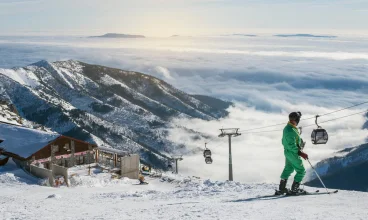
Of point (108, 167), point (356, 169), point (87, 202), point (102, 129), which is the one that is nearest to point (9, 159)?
point (108, 167)

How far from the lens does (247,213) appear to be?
1238 centimetres

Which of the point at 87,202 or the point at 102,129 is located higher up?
the point at 87,202

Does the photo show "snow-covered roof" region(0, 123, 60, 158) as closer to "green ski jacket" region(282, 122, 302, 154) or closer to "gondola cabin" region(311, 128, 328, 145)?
"gondola cabin" region(311, 128, 328, 145)

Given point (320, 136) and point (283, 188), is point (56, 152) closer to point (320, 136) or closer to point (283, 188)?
point (320, 136)

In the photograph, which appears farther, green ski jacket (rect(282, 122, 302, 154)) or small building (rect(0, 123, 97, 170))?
small building (rect(0, 123, 97, 170))

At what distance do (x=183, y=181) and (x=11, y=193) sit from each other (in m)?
20.5

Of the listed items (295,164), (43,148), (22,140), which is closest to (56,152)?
(43,148)

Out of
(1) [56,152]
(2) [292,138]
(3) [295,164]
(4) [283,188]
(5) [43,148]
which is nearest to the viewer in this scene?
(2) [292,138]

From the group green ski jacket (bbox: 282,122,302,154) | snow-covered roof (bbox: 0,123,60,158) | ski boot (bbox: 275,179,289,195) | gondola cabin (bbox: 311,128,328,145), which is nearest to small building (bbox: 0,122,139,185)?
snow-covered roof (bbox: 0,123,60,158)

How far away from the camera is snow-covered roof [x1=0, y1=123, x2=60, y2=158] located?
38750 mm

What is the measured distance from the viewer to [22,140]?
1661 inches

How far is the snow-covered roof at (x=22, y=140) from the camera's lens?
38750 mm

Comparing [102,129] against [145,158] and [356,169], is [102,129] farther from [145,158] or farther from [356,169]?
[356,169]

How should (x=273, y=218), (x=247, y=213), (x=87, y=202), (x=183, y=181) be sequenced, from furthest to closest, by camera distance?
(x=183, y=181), (x=87, y=202), (x=247, y=213), (x=273, y=218)
